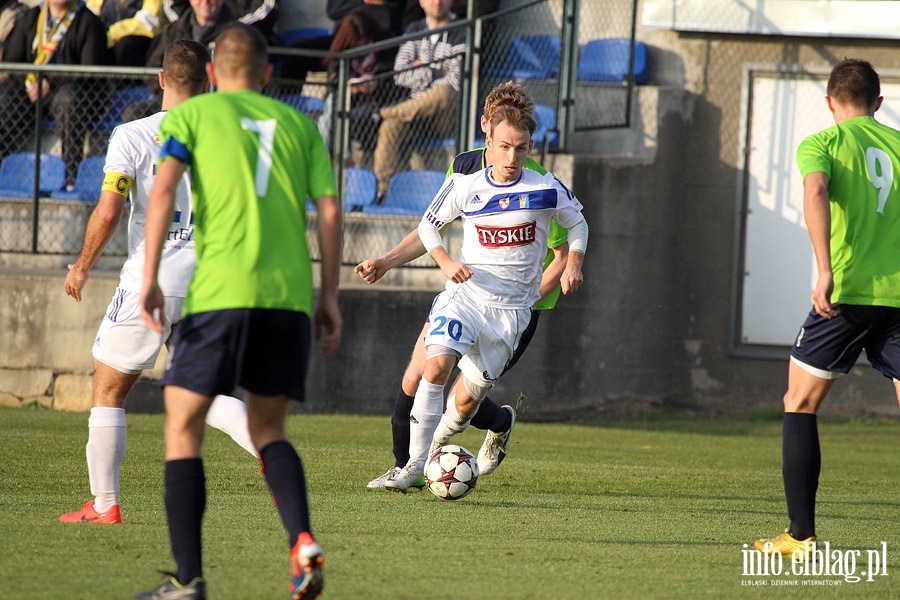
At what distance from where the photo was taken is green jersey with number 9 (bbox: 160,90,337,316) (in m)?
3.80

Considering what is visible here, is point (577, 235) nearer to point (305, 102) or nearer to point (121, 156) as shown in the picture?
point (121, 156)

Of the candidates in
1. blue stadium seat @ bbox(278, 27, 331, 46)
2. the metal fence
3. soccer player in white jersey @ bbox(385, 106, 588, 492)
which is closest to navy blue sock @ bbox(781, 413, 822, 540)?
soccer player in white jersey @ bbox(385, 106, 588, 492)

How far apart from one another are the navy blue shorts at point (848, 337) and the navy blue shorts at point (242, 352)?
2.35 meters

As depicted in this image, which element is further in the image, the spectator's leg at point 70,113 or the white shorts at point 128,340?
the spectator's leg at point 70,113

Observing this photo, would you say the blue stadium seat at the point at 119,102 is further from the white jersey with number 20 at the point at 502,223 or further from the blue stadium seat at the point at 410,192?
the white jersey with number 20 at the point at 502,223

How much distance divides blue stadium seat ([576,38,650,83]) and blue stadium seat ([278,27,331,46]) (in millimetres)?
3203

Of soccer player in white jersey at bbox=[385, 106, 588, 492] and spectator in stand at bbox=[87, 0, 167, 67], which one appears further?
spectator in stand at bbox=[87, 0, 167, 67]

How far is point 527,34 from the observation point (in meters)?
13.9

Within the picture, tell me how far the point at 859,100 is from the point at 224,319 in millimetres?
3052

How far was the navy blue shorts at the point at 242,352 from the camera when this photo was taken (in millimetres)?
3775

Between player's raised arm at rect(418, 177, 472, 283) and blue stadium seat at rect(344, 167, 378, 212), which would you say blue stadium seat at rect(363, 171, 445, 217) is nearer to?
blue stadium seat at rect(344, 167, 378, 212)

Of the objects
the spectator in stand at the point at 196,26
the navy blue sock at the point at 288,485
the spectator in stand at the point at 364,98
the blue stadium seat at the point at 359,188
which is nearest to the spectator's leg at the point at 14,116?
the spectator in stand at the point at 196,26

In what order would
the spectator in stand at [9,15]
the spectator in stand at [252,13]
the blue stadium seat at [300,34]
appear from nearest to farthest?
the spectator in stand at [252,13] → the spectator in stand at [9,15] → the blue stadium seat at [300,34]

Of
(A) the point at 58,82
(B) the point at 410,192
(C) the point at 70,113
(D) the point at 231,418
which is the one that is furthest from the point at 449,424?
(A) the point at 58,82
